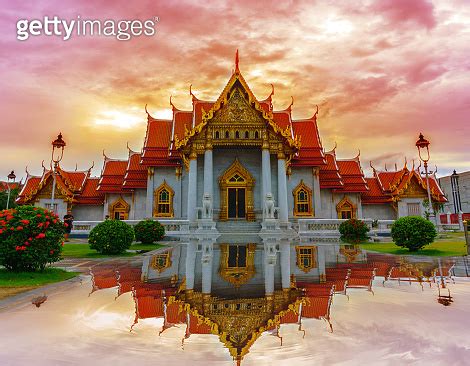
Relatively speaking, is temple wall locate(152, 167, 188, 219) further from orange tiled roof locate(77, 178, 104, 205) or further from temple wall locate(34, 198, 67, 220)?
temple wall locate(34, 198, 67, 220)

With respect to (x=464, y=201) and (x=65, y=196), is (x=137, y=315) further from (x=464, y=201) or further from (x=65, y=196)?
(x=464, y=201)

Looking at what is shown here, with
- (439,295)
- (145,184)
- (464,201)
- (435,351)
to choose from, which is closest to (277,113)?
(145,184)

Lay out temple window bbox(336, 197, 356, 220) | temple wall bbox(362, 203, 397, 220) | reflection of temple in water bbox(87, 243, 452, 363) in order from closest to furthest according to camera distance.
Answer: reflection of temple in water bbox(87, 243, 452, 363) < temple window bbox(336, 197, 356, 220) < temple wall bbox(362, 203, 397, 220)

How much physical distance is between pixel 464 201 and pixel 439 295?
70239 millimetres

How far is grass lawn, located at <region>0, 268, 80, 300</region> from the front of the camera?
622cm

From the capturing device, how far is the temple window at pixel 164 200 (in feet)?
88.3

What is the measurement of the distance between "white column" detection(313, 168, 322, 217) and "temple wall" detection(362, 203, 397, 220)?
21.0 feet

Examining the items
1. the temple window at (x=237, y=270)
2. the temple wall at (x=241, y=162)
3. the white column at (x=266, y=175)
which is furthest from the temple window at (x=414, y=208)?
the temple window at (x=237, y=270)

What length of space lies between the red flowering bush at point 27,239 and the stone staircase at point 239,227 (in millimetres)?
14806

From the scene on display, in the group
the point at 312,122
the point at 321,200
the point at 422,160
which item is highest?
the point at 312,122

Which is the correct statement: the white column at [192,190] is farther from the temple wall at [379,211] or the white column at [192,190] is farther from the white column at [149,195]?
the temple wall at [379,211]

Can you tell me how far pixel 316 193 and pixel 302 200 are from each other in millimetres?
1285

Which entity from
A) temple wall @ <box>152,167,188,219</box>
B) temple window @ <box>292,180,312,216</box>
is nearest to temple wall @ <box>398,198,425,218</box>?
temple window @ <box>292,180,312,216</box>

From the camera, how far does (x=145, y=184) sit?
2830 cm
